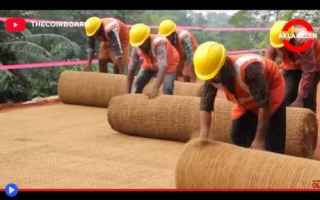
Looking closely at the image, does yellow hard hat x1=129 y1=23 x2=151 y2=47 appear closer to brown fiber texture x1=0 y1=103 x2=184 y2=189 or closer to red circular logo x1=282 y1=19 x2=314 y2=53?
brown fiber texture x1=0 y1=103 x2=184 y2=189

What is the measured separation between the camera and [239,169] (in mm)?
4520

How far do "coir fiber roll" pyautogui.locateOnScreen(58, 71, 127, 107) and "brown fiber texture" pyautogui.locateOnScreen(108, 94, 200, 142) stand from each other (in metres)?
2.31

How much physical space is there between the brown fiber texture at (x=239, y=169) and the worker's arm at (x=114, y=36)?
5866mm

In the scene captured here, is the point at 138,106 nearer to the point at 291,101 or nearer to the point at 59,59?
the point at 291,101

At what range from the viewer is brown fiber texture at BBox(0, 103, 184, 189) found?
18.7ft

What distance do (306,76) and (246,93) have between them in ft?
6.94

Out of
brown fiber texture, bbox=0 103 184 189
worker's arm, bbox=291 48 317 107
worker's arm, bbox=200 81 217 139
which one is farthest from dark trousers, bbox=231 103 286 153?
worker's arm, bbox=291 48 317 107

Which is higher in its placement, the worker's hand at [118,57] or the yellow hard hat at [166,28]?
the yellow hard hat at [166,28]

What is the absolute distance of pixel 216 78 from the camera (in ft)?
16.2

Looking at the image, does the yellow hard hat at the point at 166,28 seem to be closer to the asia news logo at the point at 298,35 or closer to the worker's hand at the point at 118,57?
the worker's hand at the point at 118,57

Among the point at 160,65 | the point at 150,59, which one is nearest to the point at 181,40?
the point at 150,59

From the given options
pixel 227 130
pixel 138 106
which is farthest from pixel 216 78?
pixel 138 106

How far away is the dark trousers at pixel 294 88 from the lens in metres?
7.17

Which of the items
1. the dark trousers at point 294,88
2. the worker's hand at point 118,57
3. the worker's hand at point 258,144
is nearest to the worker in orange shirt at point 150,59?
the worker's hand at point 118,57
